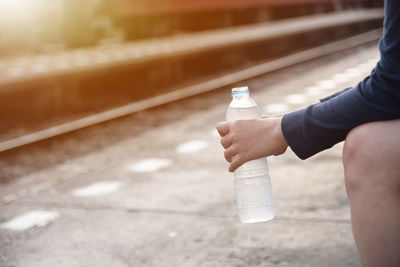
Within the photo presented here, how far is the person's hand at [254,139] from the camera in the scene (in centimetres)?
154

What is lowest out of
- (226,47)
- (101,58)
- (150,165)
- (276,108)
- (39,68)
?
(226,47)

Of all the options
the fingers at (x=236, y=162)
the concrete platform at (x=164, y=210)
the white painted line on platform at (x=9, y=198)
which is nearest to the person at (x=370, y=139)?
the fingers at (x=236, y=162)

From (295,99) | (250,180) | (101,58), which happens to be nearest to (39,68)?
(101,58)

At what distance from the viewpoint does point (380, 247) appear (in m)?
1.27

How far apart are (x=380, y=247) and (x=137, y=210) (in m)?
1.91

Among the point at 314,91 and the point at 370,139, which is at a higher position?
the point at 370,139

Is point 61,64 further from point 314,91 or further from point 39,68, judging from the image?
point 314,91

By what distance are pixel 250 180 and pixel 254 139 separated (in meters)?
0.44

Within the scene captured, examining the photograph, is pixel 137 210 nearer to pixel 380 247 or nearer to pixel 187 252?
pixel 187 252

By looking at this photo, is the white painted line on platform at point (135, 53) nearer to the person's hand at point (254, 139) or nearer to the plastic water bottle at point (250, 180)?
the plastic water bottle at point (250, 180)

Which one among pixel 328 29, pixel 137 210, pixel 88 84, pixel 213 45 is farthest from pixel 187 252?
pixel 328 29

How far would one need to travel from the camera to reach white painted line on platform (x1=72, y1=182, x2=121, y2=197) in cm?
345

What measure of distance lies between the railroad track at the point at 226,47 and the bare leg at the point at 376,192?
4.42m

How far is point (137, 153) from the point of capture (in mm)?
4566
